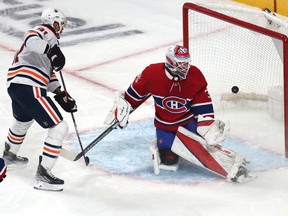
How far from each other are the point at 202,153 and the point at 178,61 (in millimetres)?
482

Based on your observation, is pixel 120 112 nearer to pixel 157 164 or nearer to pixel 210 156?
pixel 157 164

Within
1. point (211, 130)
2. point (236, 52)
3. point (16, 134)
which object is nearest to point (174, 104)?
point (211, 130)

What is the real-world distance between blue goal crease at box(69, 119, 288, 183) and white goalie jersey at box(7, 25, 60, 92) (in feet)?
1.92

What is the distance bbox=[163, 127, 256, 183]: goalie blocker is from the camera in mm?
4512

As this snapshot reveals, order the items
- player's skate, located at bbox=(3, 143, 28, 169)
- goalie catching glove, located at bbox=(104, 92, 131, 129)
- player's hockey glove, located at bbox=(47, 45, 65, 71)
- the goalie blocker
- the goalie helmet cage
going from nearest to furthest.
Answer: player's hockey glove, located at bbox=(47, 45, 65, 71), the goalie blocker, goalie catching glove, located at bbox=(104, 92, 131, 129), player's skate, located at bbox=(3, 143, 28, 169), the goalie helmet cage

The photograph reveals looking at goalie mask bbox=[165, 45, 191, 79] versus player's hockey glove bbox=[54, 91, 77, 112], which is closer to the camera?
goalie mask bbox=[165, 45, 191, 79]

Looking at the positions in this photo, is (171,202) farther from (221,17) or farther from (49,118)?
(221,17)

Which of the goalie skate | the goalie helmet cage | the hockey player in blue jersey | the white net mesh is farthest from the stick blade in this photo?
the white net mesh

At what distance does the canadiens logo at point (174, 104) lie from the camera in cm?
457

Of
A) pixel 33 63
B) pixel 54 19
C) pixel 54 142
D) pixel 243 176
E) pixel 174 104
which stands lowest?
pixel 243 176

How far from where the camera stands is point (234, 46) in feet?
19.6

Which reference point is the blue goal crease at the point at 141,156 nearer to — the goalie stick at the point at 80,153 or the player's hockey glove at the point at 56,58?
the goalie stick at the point at 80,153

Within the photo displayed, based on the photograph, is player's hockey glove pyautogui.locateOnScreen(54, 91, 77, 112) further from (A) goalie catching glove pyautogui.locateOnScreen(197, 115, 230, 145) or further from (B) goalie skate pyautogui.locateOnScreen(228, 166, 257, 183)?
(B) goalie skate pyautogui.locateOnScreen(228, 166, 257, 183)

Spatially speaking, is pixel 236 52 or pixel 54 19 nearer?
pixel 54 19
